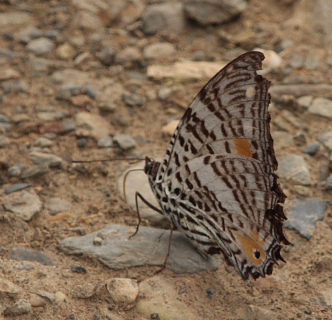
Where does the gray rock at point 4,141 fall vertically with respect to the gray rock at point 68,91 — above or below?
below

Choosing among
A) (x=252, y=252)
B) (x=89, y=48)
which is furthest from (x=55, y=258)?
(x=89, y=48)

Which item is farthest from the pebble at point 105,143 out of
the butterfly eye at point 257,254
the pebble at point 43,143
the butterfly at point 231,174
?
the butterfly eye at point 257,254

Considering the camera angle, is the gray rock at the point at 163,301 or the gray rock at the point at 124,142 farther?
the gray rock at the point at 124,142

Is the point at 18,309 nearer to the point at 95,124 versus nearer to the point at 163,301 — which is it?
the point at 163,301

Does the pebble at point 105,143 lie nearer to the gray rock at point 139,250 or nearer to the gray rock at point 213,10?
the gray rock at point 139,250

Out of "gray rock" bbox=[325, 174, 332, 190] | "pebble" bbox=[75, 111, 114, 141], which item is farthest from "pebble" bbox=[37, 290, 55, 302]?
"gray rock" bbox=[325, 174, 332, 190]
